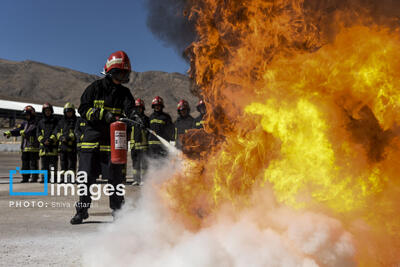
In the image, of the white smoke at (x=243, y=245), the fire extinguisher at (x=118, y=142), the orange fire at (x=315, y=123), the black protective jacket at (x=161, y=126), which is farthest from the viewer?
the black protective jacket at (x=161, y=126)

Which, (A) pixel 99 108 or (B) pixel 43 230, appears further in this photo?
(A) pixel 99 108

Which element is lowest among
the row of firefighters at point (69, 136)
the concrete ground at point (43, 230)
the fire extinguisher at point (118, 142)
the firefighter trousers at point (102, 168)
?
the concrete ground at point (43, 230)

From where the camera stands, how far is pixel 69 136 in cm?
1070

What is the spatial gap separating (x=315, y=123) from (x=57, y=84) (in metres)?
151

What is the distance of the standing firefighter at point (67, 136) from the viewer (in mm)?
10641

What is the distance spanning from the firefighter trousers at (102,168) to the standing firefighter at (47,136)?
19.9ft

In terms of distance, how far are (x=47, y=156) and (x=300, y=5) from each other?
30.7 feet

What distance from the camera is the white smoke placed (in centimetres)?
272

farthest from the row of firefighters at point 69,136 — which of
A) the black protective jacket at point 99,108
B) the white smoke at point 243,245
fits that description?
the white smoke at point 243,245

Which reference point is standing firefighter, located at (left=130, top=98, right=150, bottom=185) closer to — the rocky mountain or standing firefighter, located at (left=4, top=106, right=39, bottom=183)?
standing firefighter, located at (left=4, top=106, right=39, bottom=183)

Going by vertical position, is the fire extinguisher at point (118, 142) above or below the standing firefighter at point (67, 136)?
below

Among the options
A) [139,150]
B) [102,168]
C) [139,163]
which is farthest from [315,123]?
[139,163]

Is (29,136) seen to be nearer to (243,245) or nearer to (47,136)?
(47,136)

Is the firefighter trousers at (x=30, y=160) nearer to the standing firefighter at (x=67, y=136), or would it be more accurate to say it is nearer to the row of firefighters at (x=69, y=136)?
the row of firefighters at (x=69, y=136)
